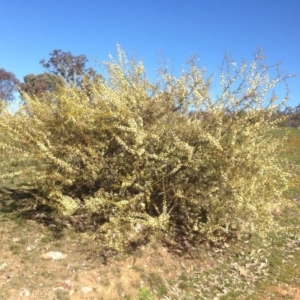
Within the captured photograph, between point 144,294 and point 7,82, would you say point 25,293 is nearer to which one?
point 144,294

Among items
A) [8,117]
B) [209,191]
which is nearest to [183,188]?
[209,191]

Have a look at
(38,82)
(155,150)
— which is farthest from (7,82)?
(155,150)

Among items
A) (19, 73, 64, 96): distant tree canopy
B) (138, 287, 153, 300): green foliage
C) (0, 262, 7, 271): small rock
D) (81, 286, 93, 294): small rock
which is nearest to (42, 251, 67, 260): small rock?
(0, 262, 7, 271): small rock

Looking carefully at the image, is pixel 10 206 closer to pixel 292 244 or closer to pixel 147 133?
pixel 147 133

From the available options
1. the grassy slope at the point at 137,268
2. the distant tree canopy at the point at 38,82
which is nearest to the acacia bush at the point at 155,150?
the grassy slope at the point at 137,268

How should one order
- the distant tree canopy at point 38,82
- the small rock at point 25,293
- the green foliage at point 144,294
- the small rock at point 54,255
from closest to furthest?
the small rock at point 25,293
the green foliage at point 144,294
the small rock at point 54,255
the distant tree canopy at point 38,82

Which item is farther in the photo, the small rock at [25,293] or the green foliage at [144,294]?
the green foliage at [144,294]

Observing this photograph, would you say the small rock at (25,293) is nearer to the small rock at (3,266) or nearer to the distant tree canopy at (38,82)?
the small rock at (3,266)

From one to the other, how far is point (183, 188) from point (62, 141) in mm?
2811

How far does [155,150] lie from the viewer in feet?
24.0

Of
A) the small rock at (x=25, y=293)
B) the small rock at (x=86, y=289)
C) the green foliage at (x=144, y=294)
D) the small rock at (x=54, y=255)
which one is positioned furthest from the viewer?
the small rock at (x=54, y=255)

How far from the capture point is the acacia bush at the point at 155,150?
7.00 metres

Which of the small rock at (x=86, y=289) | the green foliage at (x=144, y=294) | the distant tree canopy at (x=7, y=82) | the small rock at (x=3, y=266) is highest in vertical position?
the distant tree canopy at (x=7, y=82)

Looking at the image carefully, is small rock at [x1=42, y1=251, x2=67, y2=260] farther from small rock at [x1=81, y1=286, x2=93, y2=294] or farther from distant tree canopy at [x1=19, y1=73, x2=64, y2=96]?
distant tree canopy at [x1=19, y1=73, x2=64, y2=96]
